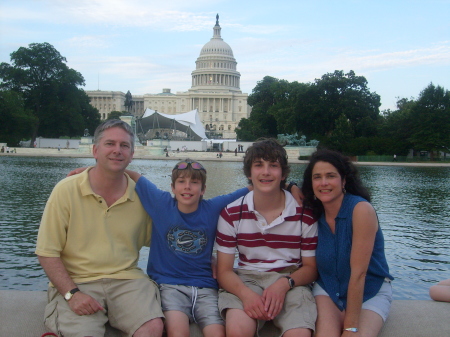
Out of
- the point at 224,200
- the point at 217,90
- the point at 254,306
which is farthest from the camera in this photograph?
the point at 217,90

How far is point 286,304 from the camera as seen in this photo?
9.36 feet

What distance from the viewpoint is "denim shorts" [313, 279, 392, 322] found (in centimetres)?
284

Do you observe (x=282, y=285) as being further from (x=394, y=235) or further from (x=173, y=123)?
(x=173, y=123)

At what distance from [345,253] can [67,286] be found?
5.23 ft

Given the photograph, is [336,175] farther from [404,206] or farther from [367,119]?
[367,119]

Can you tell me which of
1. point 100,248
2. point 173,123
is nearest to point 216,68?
point 173,123

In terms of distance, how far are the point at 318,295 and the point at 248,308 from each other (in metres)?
0.48

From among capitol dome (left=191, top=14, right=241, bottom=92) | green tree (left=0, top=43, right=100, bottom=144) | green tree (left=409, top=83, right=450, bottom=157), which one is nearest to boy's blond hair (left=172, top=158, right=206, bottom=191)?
green tree (left=409, top=83, right=450, bottom=157)

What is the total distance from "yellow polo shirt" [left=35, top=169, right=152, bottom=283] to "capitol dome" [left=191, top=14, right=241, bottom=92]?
97.1 m

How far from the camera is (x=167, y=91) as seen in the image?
11594 cm

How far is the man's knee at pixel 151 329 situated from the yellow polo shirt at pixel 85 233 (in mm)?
373

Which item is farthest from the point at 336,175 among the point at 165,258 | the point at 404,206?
the point at 404,206

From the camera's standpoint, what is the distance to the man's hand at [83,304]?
8.75 feet

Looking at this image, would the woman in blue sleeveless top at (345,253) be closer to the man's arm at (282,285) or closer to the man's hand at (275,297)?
the man's arm at (282,285)
